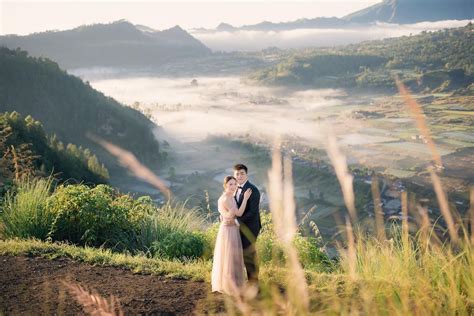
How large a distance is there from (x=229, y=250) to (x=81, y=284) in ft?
9.08

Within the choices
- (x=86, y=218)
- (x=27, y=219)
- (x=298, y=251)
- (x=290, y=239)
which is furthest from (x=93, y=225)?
(x=290, y=239)

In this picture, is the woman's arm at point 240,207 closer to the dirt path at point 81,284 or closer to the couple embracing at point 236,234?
the couple embracing at point 236,234

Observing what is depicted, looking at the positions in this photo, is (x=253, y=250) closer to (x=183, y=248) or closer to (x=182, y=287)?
(x=182, y=287)

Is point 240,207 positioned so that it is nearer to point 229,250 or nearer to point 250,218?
point 250,218

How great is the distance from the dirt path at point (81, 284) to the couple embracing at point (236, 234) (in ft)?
1.59

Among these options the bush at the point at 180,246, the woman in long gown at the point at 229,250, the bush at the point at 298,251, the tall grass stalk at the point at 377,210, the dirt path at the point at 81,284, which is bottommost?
the bush at the point at 298,251

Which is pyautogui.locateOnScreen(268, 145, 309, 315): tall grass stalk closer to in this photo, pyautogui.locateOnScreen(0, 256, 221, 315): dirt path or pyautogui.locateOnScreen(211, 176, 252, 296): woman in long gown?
pyautogui.locateOnScreen(211, 176, 252, 296): woman in long gown

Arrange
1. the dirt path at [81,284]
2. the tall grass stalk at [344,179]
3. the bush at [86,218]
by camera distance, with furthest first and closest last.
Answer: the bush at [86,218] → the dirt path at [81,284] → the tall grass stalk at [344,179]

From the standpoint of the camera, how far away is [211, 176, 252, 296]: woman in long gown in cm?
760

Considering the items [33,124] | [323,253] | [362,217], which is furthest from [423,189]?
[323,253]

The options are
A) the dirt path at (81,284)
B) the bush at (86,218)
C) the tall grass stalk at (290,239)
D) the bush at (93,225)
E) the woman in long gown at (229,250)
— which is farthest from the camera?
the bush at (86,218)

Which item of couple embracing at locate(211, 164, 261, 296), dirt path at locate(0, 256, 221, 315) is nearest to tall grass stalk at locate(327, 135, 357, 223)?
couple embracing at locate(211, 164, 261, 296)

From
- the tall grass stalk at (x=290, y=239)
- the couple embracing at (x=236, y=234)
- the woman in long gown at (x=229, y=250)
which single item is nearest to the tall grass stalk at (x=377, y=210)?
the tall grass stalk at (x=290, y=239)

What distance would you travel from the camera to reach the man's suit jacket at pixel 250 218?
25.2 ft
